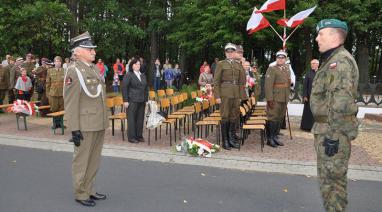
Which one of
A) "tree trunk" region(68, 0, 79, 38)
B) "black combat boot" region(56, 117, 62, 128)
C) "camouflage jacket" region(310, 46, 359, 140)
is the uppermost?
"tree trunk" region(68, 0, 79, 38)

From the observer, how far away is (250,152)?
8.62m

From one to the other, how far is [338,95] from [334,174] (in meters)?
0.78

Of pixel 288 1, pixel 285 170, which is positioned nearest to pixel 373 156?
pixel 285 170

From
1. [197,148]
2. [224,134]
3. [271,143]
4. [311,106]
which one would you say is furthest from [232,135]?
[311,106]

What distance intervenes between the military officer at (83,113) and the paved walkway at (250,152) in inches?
102

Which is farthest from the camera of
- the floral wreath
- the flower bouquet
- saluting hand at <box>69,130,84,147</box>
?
the floral wreath

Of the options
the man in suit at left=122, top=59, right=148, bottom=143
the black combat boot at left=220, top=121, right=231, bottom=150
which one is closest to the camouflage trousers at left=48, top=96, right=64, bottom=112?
the man in suit at left=122, top=59, right=148, bottom=143

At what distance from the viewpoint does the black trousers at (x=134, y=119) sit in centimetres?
950

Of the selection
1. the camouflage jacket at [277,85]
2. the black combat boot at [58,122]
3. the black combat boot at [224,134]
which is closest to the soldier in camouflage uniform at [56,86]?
the black combat boot at [58,122]

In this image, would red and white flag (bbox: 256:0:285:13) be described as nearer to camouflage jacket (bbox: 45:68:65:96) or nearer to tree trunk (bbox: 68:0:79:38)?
camouflage jacket (bbox: 45:68:65:96)

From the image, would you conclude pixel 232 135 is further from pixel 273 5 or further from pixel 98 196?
pixel 273 5

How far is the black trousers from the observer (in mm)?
9500

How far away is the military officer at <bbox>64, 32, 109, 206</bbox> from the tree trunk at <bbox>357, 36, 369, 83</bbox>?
21.3 metres

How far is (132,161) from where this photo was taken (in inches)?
304
